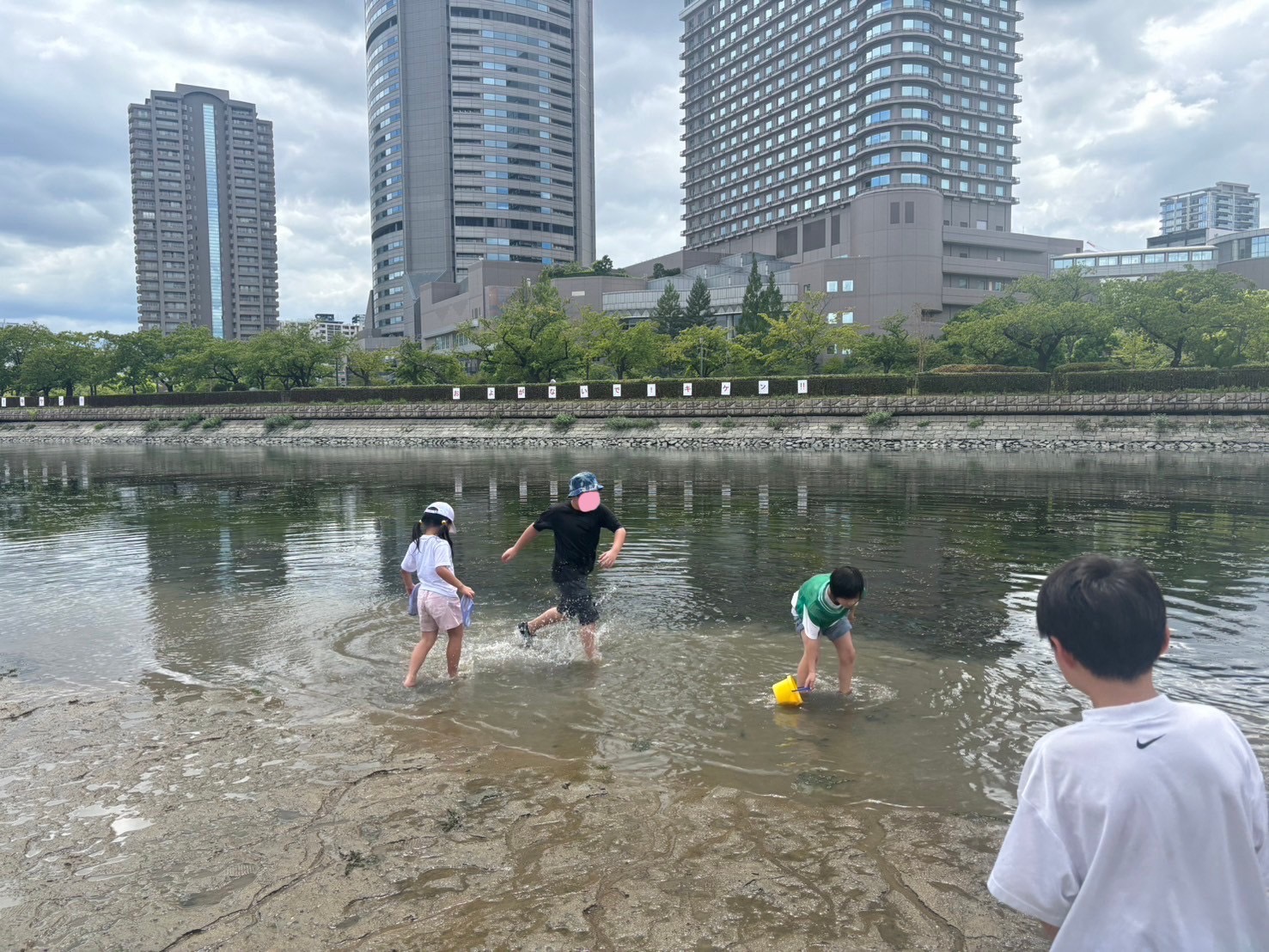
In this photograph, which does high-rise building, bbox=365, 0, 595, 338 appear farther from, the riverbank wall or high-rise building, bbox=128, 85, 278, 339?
the riverbank wall

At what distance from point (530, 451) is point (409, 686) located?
38.3 metres

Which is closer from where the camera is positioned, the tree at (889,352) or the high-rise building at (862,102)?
the tree at (889,352)

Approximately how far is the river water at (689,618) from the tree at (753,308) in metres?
63.0

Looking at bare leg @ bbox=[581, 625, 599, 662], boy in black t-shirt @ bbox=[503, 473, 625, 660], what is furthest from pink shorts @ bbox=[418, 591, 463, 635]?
bare leg @ bbox=[581, 625, 599, 662]

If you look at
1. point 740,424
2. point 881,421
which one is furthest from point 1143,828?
point 740,424

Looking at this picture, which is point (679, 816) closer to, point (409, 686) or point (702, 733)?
point (702, 733)

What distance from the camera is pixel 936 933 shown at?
4082 mm

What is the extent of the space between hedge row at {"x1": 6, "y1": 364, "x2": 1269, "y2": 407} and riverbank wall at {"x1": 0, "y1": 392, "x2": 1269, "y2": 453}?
59.7 inches

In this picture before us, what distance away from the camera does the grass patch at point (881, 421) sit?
4603 centimetres

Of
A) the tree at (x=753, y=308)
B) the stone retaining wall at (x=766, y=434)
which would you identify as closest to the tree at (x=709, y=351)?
the stone retaining wall at (x=766, y=434)

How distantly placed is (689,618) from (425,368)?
68.1m


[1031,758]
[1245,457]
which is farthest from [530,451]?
[1031,758]

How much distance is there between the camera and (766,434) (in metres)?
48.2

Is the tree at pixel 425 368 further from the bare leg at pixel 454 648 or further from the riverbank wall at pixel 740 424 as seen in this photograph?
the bare leg at pixel 454 648
